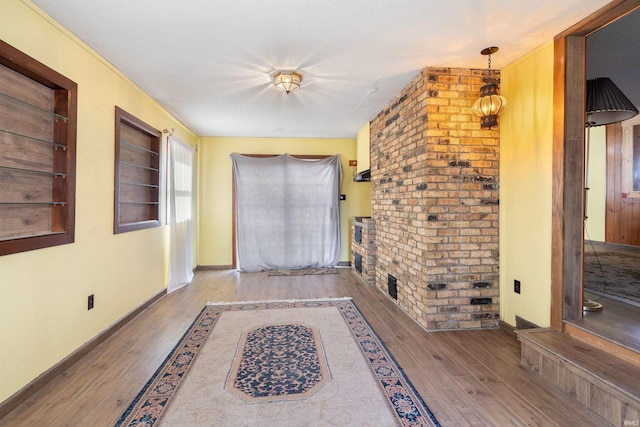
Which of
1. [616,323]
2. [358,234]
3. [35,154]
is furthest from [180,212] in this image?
[616,323]

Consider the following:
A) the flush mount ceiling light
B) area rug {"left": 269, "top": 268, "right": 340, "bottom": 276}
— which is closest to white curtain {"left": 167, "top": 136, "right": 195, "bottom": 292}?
area rug {"left": 269, "top": 268, "right": 340, "bottom": 276}

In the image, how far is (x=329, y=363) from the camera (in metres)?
2.27

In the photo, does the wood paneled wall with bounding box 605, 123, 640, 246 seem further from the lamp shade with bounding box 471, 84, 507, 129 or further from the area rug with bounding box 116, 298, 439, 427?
the area rug with bounding box 116, 298, 439, 427

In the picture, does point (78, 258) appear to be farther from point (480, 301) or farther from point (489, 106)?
point (489, 106)

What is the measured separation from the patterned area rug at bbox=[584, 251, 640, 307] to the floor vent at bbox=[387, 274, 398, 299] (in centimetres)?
194

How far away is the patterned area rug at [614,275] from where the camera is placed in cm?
299

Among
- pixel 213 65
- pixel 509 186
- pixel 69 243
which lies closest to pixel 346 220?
pixel 509 186

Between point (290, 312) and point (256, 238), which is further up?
point (256, 238)

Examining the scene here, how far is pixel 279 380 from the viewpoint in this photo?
205 centimetres

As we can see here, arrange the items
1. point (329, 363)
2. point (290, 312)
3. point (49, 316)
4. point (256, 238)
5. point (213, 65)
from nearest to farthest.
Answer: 1. point (49, 316)
2. point (329, 363)
3. point (213, 65)
4. point (290, 312)
5. point (256, 238)

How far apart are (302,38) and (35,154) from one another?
205 centimetres

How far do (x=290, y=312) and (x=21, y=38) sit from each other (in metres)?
3.05

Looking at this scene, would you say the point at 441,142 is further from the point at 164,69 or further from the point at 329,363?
the point at 164,69

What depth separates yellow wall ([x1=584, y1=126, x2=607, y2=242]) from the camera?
234 inches
